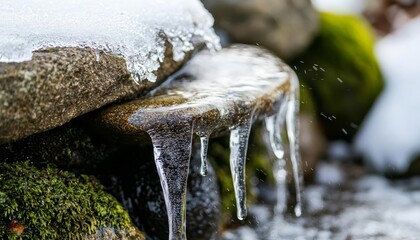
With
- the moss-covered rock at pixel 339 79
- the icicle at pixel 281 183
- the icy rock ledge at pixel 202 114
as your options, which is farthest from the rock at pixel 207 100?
the moss-covered rock at pixel 339 79

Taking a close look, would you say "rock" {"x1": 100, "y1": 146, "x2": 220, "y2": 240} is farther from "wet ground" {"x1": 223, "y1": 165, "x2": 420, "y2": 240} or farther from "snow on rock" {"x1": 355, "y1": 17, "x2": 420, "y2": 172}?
"snow on rock" {"x1": 355, "y1": 17, "x2": 420, "y2": 172}

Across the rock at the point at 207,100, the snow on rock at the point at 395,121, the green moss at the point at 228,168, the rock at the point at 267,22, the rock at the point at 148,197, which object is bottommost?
the snow on rock at the point at 395,121

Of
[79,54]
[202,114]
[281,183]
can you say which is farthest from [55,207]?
[281,183]

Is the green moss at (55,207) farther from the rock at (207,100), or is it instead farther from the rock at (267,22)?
the rock at (267,22)

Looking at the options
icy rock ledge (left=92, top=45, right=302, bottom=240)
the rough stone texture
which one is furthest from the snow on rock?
the rough stone texture

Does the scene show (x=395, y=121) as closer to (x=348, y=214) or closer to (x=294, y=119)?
(x=348, y=214)

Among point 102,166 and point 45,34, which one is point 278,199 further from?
point 45,34
